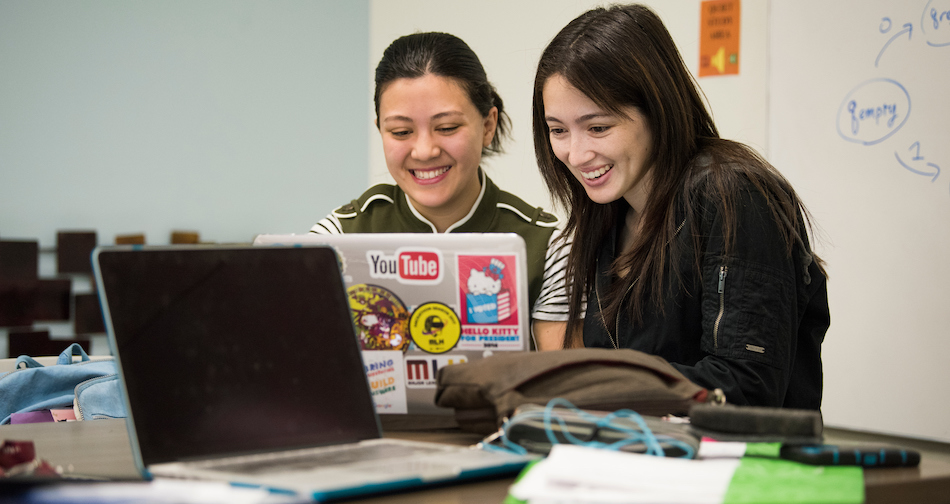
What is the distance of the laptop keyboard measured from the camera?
26.4 inches

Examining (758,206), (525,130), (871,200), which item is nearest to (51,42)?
(525,130)

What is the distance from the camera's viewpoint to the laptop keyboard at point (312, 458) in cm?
67

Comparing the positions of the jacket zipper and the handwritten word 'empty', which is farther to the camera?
the handwritten word 'empty'

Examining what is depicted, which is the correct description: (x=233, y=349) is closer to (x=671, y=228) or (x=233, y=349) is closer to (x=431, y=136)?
(x=671, y=228)

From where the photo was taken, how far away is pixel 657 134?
4.26 ft

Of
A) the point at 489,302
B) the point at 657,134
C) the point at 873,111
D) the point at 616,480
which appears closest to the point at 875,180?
the point at 873,111

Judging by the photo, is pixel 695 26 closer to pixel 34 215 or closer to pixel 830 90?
pixel 830 90

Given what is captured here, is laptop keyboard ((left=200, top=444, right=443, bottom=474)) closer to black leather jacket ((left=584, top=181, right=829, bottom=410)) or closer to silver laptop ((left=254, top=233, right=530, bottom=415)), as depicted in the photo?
silver laptop ((left=254, top=233, right=530, bottom=415))

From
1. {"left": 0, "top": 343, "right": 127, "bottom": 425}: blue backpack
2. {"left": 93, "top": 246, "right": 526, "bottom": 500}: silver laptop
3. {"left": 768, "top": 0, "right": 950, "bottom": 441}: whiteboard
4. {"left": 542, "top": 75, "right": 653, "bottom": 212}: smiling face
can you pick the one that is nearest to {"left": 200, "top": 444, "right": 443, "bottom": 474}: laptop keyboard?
{"left": 93, "top": 246, "right": 526, "bottom": 500}: silver laptop

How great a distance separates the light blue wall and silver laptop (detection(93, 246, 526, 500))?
1.89 metres

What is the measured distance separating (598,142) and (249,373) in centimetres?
76

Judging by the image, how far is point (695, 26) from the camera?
2.40 meters

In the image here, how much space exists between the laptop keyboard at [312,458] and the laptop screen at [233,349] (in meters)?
0.02

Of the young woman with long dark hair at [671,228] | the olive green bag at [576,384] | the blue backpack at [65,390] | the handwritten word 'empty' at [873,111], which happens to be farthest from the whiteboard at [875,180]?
the blue backpack at [65,390]
